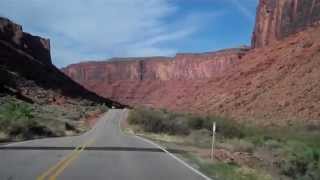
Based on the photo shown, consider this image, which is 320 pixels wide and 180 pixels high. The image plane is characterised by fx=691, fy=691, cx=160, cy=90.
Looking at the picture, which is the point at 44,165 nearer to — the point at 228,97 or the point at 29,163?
the point at 29,163

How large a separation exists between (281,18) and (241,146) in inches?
2870

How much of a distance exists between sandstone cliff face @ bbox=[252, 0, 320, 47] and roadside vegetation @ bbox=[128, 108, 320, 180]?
36830 millimetres

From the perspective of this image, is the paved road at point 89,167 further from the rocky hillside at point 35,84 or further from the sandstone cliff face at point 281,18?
the sandstone cliff face at point 281,18

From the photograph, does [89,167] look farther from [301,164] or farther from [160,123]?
[160,123]

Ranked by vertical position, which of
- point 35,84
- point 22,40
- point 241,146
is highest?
point 22,40

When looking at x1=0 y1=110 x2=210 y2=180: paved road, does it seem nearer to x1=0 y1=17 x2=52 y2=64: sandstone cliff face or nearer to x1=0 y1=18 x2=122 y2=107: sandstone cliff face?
x1=0 y1=18 x2=122 y2=107: sandstone cliff face

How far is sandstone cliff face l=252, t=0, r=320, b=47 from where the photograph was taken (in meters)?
99.8

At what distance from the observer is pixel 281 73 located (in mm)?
89312

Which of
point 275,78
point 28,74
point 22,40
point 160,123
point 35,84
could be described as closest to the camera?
point 160,123

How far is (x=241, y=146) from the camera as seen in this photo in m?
39.4

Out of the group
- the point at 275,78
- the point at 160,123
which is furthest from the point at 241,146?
the point at 275,78

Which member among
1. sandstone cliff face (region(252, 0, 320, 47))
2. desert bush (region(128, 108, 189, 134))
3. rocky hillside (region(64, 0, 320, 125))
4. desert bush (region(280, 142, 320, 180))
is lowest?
desert bush (region(280, 142, 320, 180))

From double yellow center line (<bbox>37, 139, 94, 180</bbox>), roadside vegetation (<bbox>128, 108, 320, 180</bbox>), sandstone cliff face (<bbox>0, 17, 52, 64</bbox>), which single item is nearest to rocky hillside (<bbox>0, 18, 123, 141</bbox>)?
sandstone cliff face (<bbox>0, 17, 52, 64</bbox>)

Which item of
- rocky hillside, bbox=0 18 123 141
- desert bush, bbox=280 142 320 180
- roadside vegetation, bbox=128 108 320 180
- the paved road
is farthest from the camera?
rocky hillside, bbox=0 18 123 141
